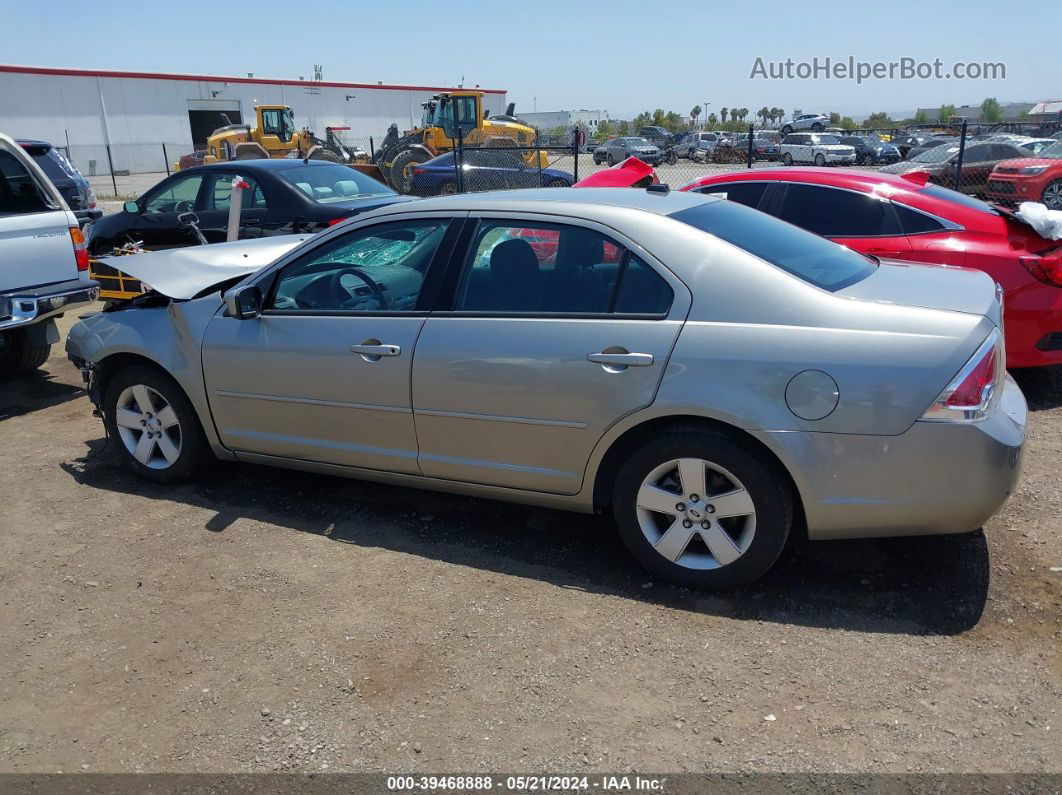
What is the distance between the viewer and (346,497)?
4.76 meters

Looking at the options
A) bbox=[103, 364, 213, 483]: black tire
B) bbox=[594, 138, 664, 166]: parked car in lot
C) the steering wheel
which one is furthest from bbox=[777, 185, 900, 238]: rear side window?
bbox=[594, 138, 664, 166]: parked car in lot

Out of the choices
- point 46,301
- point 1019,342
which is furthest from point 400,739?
point 46,301

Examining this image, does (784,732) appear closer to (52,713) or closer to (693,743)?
(693,743)

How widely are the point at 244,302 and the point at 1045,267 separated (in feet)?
15.9

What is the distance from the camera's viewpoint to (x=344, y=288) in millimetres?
4332

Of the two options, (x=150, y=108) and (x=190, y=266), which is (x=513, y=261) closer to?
(x=190, y=266)

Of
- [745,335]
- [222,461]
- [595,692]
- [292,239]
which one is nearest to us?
[595,692]

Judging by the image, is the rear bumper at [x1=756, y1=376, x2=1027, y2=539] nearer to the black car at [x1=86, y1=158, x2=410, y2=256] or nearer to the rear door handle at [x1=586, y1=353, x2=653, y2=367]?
the rear door handle at [x1=586, y1=353, x2=653, y2=367]

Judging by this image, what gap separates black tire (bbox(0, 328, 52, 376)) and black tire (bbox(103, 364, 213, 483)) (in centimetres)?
284

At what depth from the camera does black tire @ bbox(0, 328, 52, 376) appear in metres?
7.30

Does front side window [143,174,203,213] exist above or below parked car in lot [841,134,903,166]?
above

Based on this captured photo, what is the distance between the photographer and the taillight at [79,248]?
6.88 m

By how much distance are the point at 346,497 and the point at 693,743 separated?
2.60 meters

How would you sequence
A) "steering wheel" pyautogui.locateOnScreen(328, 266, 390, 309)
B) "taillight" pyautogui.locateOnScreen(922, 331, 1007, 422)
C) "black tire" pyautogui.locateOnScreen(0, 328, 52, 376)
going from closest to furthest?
"taillight" pyautogui.locateOnScreen(922, 331, 1007, 422), "steering wheel" pyautogui.locateOnScreen(328, 266, 390, 309), "black tire" pyautogui.locateOnScreen(0, 328, 52, 376)
